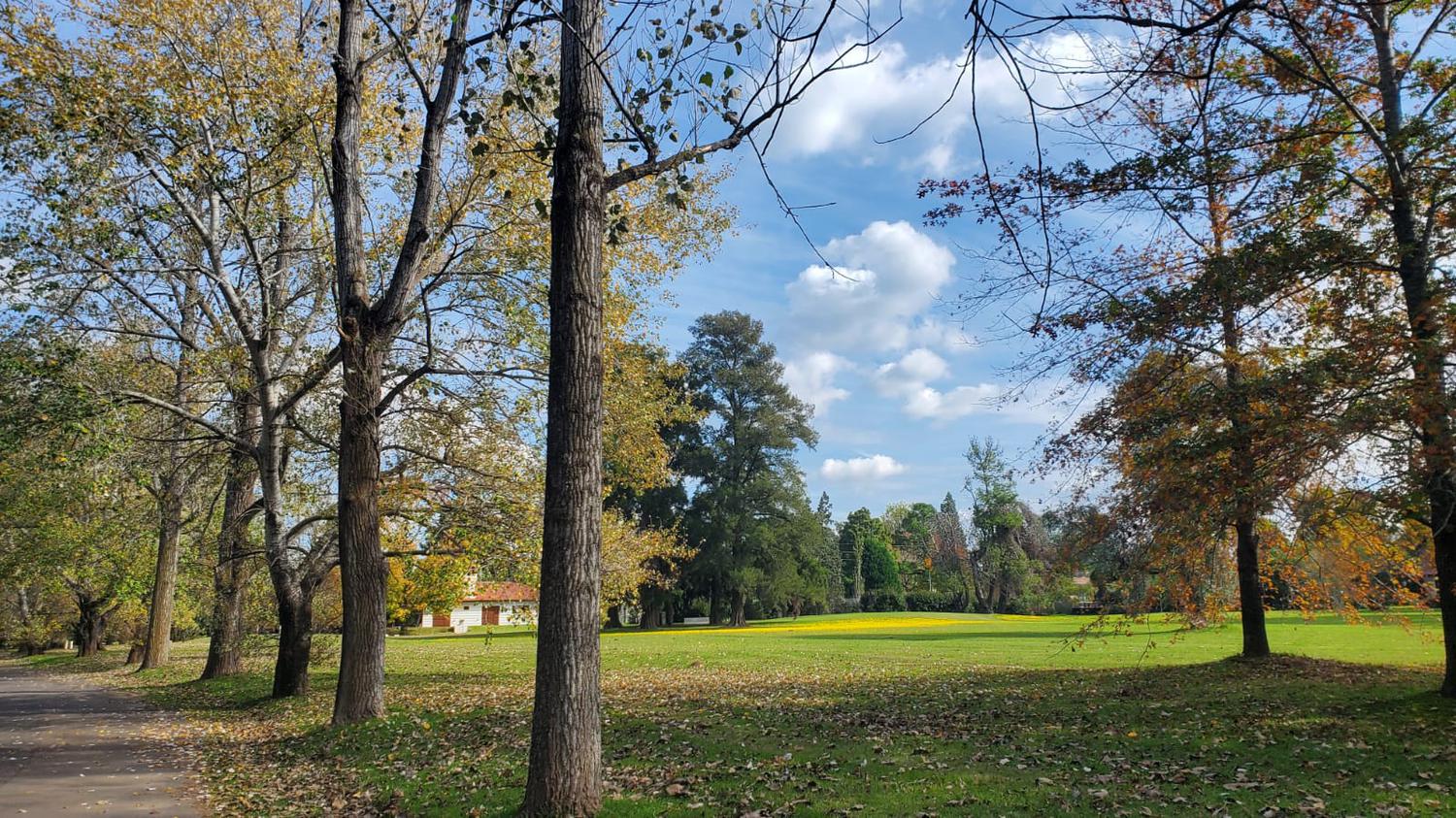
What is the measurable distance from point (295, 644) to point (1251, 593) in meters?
17.3

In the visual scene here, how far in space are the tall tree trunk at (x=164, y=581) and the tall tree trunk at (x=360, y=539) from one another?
1051 cm

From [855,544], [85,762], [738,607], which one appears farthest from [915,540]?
[85,762]

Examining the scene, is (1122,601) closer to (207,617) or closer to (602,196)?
(602,196)

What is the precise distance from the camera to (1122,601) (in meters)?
11.1

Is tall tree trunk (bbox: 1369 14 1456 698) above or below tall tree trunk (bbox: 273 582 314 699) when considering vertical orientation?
above

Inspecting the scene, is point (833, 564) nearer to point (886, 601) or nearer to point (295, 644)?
point (886, 601)

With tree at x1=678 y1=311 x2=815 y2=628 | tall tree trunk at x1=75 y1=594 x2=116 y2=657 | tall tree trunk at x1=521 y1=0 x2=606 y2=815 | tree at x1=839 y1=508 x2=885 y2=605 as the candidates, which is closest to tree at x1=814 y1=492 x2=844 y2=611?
tree at x1=839 y1=508 x2=885 y2=605

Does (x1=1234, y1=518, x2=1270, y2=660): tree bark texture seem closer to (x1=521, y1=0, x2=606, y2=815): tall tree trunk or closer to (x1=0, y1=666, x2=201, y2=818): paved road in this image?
(x1=521, y1=0, x2=606, y2=815): tall tree trunk

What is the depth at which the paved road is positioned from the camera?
24.9ft

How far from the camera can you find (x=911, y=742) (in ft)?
27.8

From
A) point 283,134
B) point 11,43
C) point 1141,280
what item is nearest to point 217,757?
point 283,134

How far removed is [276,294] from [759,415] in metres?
35.3

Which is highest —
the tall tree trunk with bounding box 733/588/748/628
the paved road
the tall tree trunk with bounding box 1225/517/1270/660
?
the tall tree trunk with bounding box 1225/517/1270/660

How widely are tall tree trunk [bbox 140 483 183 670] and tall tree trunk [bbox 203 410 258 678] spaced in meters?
1.71
